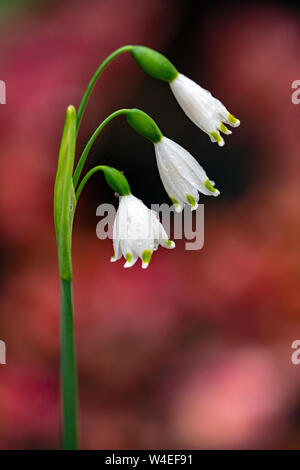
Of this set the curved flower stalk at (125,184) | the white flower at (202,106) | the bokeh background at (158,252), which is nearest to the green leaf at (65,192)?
the curved flower stalk at (125,184)

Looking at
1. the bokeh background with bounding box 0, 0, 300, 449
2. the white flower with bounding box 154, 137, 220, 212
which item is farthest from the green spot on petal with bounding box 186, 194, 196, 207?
the bokeh background with bounding box 0, 0, 300, 449

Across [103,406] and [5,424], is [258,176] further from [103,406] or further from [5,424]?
[5,424]

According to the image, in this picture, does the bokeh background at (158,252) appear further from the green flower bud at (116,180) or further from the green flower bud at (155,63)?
the green flower bud at (155,63)

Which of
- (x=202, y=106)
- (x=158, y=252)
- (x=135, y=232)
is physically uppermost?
(x=158, y=252)

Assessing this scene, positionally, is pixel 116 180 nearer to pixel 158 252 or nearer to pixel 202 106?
pixel 202 106

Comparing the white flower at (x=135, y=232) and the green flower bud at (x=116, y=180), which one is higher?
the green flower bud at (x=116, y=180)

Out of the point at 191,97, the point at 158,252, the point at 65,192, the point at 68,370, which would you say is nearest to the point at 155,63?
the point at 191,97

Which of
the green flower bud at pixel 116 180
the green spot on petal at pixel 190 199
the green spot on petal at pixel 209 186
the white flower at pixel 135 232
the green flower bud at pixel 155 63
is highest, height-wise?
the green flower bud at pixel 155 63
